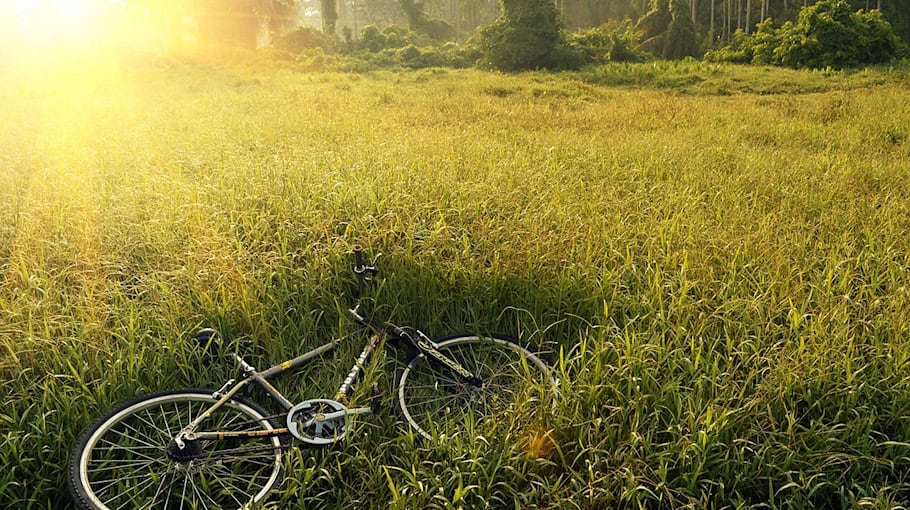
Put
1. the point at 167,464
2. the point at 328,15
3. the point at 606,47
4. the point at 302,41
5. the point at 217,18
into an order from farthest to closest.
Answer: the point at 328,15, the point at 302,41, the point at 217,18, the point at 606,47, the point at 167,464

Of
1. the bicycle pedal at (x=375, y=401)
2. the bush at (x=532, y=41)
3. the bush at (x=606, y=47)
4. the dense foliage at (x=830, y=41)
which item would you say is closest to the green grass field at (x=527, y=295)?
the bicycle pedal at (x=375, y=401)

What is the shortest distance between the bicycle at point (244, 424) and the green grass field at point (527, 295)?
137 millimetres

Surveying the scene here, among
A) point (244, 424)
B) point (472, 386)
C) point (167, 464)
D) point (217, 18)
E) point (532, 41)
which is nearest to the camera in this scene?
point (167, 464)

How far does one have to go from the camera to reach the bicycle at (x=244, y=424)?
2.41m

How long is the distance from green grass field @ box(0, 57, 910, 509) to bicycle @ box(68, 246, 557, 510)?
0.14 m

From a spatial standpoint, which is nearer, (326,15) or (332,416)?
(332,416)

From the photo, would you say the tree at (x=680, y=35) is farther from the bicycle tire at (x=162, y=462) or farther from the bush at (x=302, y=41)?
the bicycle tire at (x=162, y=462)

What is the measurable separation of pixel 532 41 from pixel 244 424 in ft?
71.7

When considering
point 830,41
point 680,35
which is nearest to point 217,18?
point 680,35

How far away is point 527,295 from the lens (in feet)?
11.4

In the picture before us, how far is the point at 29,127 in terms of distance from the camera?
9.77 m

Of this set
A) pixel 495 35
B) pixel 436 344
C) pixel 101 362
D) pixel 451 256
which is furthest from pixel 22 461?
pixel 495 35

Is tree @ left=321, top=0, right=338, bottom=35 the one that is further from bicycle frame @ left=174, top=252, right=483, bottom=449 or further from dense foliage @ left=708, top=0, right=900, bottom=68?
bicycle frame @ left=174, top=252, right=483, bottom=449

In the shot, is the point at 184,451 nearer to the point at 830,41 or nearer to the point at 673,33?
the point at 830,41
